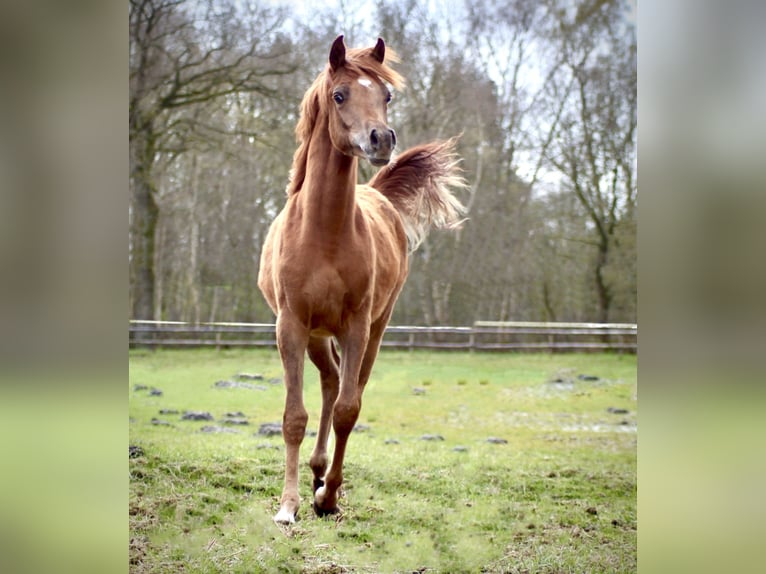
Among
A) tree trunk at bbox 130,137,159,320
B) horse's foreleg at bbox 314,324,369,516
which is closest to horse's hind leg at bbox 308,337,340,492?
horse's foreleg at bbox 314,324,369,516

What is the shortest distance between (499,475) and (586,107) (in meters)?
3.35

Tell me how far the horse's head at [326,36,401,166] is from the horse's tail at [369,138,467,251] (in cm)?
84

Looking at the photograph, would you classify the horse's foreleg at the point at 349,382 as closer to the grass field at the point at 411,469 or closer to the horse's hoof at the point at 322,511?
the horse's hoof at the point at 322,511

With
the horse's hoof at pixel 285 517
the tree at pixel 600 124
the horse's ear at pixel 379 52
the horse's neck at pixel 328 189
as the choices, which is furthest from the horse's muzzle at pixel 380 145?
the tree at pixel 600 124

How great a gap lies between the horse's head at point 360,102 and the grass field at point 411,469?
1.57 m

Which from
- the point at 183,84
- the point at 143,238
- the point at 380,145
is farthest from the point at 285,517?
the point at 183,84

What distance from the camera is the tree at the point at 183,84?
192 inches

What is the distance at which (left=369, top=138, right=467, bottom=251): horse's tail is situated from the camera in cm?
350

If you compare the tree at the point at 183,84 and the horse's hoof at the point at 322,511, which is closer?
the horse's hoof at the point at 322,511

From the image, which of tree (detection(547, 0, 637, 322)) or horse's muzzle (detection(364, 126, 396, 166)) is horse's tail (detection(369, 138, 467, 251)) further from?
tree (detection(547, 0, 637, 322))

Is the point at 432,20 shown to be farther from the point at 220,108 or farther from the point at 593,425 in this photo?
the point at 593,425
